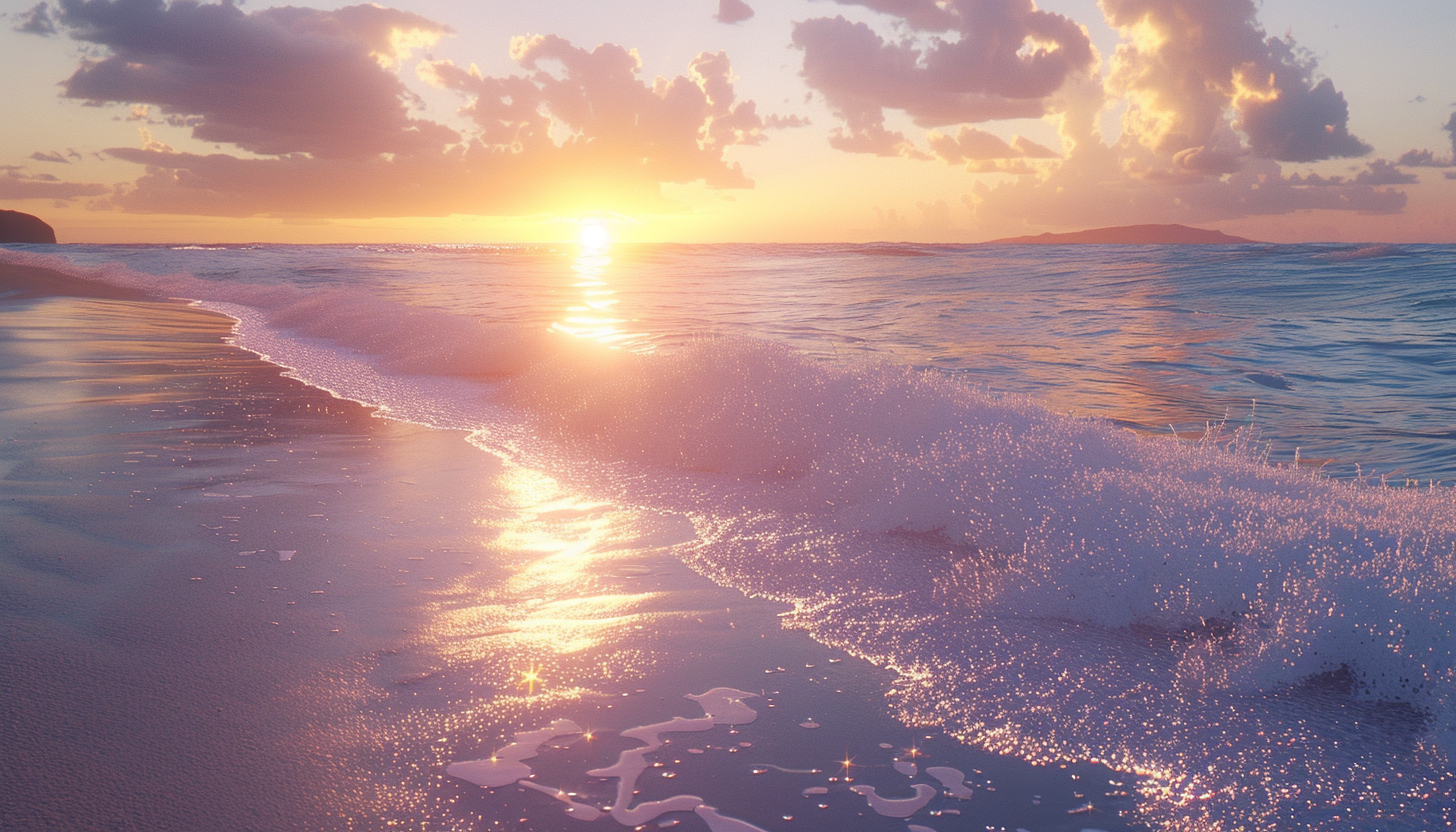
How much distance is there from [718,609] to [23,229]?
9331 cm

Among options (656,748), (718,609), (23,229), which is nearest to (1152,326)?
(718,609)

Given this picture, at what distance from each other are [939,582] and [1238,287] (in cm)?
2034

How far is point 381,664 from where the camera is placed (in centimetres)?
271

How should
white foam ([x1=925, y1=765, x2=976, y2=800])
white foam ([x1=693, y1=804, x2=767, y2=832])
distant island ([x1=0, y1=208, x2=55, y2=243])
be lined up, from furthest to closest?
distant island ([x1=0, y1=208, x2=55, y2=243]), white foam ([x1=925, y1=765, x2=976, y2=800]), white foam ([x1=693, y1=804, x2=767, y2=832])

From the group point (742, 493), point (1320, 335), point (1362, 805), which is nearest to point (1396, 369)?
point (1320, 335)

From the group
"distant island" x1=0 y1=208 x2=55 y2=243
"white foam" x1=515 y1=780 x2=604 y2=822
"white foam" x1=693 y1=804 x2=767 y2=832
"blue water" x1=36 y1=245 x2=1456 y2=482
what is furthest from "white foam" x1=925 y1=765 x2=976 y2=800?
"distant island" x1=0 y1=208 x2=55 y2=243

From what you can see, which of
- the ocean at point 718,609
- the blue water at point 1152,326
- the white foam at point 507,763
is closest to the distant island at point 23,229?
the blue water at point 1152,326

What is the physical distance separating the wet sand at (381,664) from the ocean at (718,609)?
1 centimetres

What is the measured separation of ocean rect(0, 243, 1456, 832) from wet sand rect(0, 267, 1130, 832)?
0.01 m

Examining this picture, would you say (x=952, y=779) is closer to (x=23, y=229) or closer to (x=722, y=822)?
(x=722, y=822)

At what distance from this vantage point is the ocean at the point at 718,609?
2.14 metres

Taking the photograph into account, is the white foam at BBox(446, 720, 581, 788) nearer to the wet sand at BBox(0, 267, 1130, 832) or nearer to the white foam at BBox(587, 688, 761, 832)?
the wet sand at BBox(0, 267, 1130, 832)

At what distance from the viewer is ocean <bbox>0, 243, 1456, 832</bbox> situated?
214cm

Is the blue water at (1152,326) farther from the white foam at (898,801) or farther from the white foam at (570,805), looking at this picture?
the white foam at (570,805)
